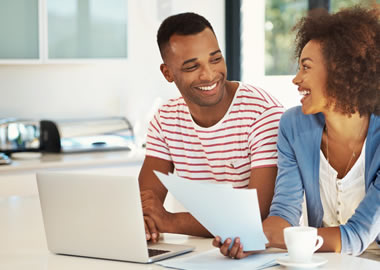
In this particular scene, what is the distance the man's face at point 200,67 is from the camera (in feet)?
6.79

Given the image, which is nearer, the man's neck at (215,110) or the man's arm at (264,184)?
the man's arm at (264,184)

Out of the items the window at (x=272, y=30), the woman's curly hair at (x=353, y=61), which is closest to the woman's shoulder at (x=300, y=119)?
the woman's curly hair at (x=353, y=61)

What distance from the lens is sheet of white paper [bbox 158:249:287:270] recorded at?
1.55 metres

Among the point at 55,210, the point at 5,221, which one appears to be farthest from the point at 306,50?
the point at 5,221

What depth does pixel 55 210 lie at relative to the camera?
5.73ft

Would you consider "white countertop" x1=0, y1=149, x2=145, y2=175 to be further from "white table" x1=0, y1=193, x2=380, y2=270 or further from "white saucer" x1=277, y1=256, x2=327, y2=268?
"white saucer" x1=277, y1=256, x2=327, y2=268

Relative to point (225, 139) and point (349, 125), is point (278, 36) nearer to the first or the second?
point (225, 139)

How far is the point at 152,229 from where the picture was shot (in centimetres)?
186

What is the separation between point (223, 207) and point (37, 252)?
0.53 meters

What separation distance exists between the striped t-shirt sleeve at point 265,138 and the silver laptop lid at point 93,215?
50 centimetres

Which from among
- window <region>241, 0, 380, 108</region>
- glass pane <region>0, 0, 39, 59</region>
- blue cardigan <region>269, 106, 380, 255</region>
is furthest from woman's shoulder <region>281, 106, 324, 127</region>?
window <region>241, 0, 380, 108</region>

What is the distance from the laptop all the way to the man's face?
52 cm

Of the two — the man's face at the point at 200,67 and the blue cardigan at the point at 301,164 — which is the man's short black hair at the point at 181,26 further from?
the blue cardigan at the point at 301,164

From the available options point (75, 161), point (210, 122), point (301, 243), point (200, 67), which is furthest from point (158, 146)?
point (75, 161)
